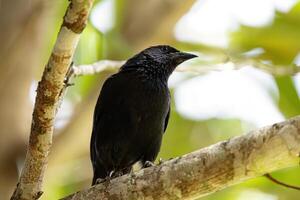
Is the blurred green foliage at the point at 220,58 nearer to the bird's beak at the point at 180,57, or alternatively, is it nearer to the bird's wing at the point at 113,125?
the bird's beak at the point at 180,57

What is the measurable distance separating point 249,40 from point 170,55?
1.08 m

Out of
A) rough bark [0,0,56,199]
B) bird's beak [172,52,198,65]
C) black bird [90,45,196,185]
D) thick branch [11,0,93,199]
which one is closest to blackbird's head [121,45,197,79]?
bird's beak [172,52,198,65]

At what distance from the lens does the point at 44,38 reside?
4473 millimetres

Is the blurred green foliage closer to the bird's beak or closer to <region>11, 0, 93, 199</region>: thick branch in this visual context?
the bird's beak

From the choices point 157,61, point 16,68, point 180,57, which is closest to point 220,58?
point 180,57

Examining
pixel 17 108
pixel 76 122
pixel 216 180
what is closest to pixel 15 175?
pixel 17 108

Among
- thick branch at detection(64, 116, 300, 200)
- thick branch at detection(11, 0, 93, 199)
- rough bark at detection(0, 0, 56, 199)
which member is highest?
rough bark at detection(0, 0, 56, 199)

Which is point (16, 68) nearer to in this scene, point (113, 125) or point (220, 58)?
point (113, 125)

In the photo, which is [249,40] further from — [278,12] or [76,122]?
[76,122]

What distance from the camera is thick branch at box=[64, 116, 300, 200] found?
2742 mm

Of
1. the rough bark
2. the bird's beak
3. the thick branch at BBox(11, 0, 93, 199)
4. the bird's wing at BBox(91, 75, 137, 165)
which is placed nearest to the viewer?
the thick branch at BBox(11, 0, 93, 199)

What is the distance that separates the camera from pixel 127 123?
4.50 meters

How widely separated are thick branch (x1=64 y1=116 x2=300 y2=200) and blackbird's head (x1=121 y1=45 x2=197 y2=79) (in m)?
1.77

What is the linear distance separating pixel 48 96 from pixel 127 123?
1.56m
